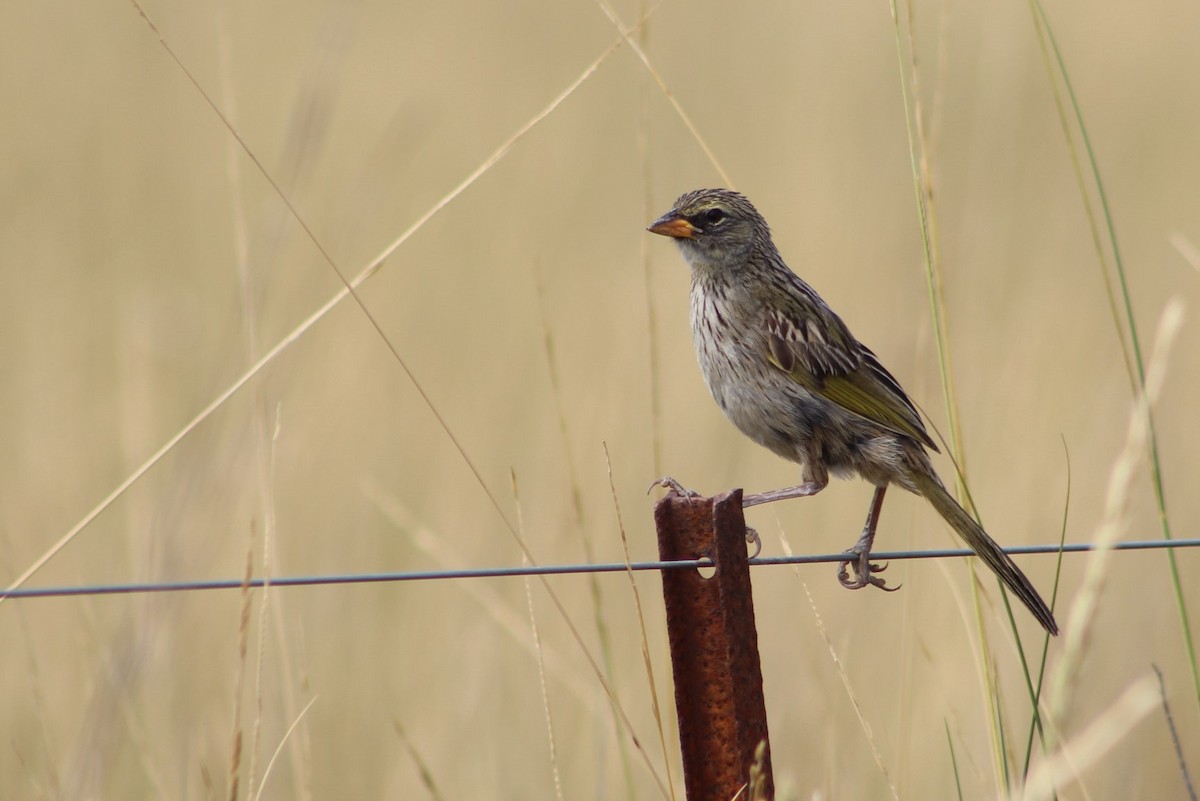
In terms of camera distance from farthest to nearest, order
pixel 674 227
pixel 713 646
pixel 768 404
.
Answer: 1. pixel 674 227
2. pixel 768 404
3. pixel 713 646

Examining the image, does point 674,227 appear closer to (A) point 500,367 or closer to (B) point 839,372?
(B) point 839,372

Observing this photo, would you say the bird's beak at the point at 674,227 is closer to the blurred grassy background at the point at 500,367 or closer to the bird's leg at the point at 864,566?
the blurred grassy background at the point at 500,367

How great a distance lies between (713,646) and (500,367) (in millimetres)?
5212

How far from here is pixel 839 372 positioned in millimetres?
4523

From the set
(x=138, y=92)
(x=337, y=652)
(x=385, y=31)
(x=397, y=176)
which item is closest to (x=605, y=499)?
(x=337, y=652)

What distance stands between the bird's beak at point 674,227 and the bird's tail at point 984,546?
1.08 m

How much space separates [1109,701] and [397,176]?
5.93 m

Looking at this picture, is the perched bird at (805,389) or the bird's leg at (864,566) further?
the perched bird at (805,389)

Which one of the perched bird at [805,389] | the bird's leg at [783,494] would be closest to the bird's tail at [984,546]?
the perched bird at [805,389]

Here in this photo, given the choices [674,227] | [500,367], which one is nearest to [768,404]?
[674,227]

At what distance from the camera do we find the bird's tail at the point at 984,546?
11.6 feet

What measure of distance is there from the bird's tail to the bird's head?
1.01 m

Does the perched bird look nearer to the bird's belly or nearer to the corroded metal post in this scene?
the bird's belly

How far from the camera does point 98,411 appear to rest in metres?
7.19
